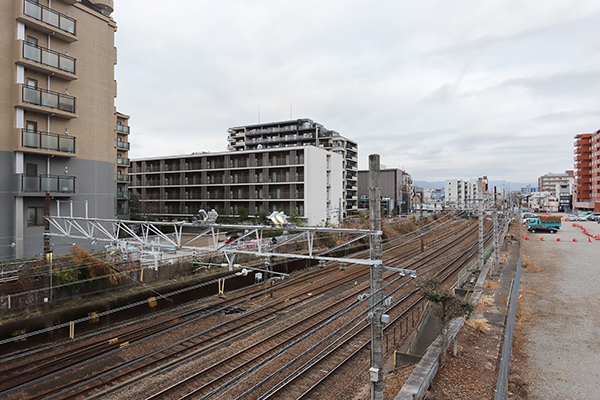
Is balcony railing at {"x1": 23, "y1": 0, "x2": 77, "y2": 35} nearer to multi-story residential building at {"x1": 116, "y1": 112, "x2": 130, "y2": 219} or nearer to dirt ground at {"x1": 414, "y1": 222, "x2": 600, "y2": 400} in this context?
multi-story residential building at {"x1": 116, "y1": 112, "x2": 130, "y2": 219}

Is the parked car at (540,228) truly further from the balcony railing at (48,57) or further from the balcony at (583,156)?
the balcony railing at (48,57)

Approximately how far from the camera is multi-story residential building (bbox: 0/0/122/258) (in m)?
14.3

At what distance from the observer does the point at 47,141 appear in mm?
15141

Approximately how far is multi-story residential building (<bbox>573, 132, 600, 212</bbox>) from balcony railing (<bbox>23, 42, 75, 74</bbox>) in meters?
79.4

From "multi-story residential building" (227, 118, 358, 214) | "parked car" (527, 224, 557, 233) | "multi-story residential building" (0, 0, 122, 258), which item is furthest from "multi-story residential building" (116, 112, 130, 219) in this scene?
"parked car" (527, 224, 557, 233)

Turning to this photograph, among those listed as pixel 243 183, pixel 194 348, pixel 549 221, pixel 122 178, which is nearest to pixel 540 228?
pixel 549 221

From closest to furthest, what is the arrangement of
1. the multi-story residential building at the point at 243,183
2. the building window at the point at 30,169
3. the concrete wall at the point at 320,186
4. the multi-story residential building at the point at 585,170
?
the building window at the point at 30,169 → the concrete wall at the point at 320,186 → the multi-story residential building at the point at 243,183 → the multi-story residential building at the point at 585,170

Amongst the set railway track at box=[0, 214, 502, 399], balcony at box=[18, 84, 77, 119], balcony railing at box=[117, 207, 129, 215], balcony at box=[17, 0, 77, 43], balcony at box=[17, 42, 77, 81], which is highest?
balcony at box=[17, 0, 77, 43]

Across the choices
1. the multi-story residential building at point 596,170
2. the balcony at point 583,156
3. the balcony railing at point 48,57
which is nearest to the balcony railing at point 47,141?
the balcony railing at point 48,57

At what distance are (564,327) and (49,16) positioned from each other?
79.0 feet

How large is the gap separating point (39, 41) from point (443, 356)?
20372 millimetres

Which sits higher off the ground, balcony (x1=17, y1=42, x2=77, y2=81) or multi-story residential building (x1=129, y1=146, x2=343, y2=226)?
balcony (x1=17, y1=42, x2=77, y2=81)

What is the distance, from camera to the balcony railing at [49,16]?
14.5 meters

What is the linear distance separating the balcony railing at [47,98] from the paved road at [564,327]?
20186 mm
